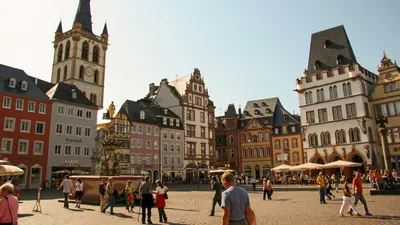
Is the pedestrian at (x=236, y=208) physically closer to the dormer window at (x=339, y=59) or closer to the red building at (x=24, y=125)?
Result: the red building at (x=24, y=125)

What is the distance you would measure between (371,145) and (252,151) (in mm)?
27579

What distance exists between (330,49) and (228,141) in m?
29.8

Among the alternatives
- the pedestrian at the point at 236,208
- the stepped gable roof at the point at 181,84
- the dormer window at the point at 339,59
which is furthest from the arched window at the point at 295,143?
the pedestrian at the point at 236,208

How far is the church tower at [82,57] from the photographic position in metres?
66.6

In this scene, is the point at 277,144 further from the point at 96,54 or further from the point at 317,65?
the point at 96,54

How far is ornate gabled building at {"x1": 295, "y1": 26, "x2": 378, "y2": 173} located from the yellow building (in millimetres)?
1370

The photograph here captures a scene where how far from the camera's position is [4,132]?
38.5 metres

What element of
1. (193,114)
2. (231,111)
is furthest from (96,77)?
(231,111)

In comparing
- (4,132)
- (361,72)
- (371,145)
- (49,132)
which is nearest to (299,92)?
(361,72)

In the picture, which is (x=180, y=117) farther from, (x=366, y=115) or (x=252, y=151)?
(x=366, y=115)

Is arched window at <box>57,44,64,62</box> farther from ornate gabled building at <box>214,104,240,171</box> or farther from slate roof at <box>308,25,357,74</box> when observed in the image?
slate roof at <box>308,25,357,74</box>

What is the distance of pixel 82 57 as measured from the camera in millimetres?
68500

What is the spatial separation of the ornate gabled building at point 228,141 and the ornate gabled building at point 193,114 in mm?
5776

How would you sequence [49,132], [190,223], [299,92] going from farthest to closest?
[299,92]
[49,132]
[190,223]
